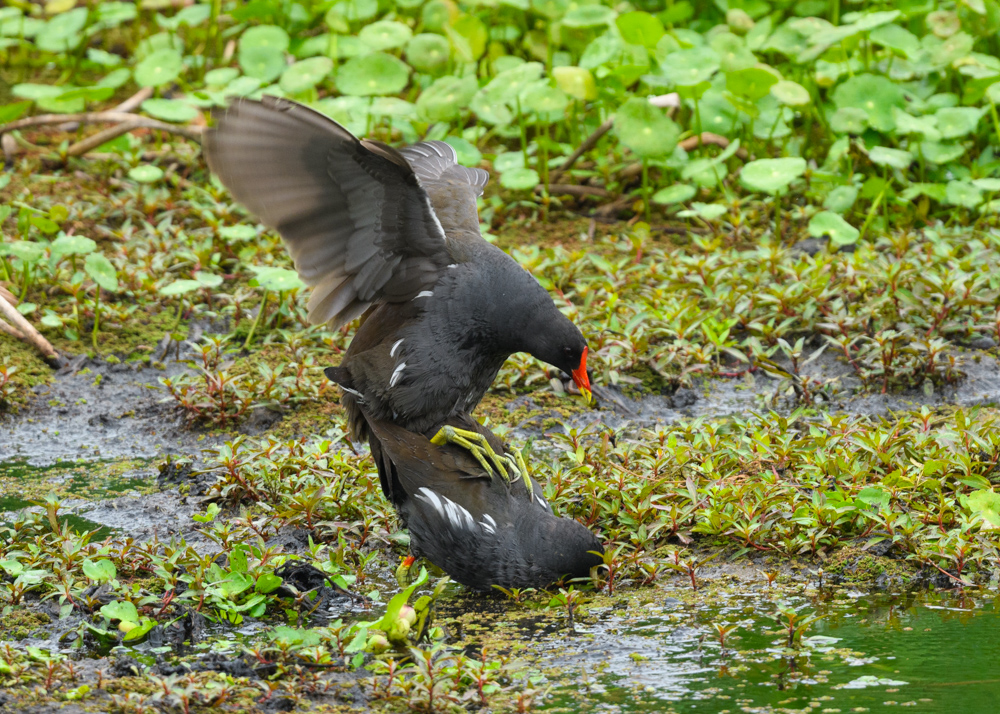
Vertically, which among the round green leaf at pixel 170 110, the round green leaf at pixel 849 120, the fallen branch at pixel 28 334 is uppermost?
the round green leaf at pixel 849 120

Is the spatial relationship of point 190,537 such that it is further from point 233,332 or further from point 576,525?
point 233,332

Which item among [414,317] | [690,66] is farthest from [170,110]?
[414,317]

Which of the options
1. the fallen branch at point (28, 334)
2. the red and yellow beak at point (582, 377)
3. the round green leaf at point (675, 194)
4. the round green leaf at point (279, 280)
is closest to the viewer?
the red and yellow beak at point (582, 377)

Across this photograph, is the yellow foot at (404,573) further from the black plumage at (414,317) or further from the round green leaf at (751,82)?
the round green leaf at (751,82)

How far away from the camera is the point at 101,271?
534 centimetres

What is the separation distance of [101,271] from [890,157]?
13.6 ft

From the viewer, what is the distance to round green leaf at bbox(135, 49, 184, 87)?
693 centimetres

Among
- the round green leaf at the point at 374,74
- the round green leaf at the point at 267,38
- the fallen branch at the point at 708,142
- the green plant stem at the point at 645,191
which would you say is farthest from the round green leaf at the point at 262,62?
the fallen branch at the point at 708,142

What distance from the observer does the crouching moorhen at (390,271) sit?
3.49 meters

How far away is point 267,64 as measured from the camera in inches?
287

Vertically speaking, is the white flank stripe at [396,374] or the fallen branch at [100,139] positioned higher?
the white flank stripe at [396,374]

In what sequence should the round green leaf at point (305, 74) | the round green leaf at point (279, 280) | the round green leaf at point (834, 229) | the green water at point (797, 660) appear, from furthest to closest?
1. the round green leaf at point (305, 74)
2. the round green leaf at point (834, 229)
3. the round green leaf at point (279, 280)
4. the green water at point (797, 660)

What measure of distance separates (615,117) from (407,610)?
4099 millimetres

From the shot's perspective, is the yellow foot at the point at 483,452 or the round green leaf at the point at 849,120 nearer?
the yellow foot at the point at 483,452
